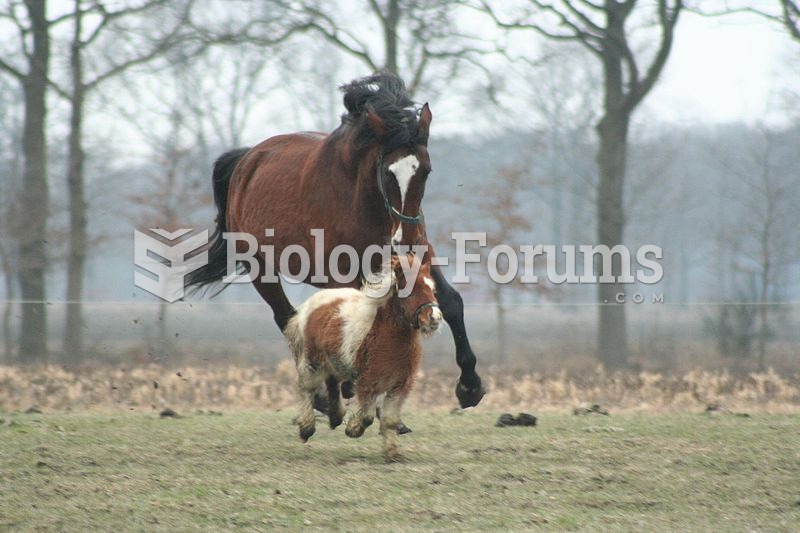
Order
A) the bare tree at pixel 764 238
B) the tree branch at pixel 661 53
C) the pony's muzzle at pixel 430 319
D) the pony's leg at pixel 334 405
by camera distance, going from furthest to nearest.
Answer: the tree branch at pixel 661 53, the bare tree at pixel 764 238, the pony's leg at pixel 334 405, the pony's muzzle at pixel 430 319

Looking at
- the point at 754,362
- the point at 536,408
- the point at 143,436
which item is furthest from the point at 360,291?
the point at 754,362

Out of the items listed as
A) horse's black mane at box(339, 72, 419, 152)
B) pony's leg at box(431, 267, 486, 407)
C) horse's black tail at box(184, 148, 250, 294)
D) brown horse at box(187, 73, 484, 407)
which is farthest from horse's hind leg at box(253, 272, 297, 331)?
pony's leg at box(431, 267, 486, 407)

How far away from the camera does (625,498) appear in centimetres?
551

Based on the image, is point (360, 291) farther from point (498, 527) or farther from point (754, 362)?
point (754, 362)

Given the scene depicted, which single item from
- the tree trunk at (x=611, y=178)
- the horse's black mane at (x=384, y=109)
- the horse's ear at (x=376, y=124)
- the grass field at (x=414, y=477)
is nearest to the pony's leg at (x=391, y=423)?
the grass field at (x=414, y=477)

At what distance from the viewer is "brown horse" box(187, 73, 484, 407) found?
22.8 feet

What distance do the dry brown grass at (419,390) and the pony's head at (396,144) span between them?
4790 mm

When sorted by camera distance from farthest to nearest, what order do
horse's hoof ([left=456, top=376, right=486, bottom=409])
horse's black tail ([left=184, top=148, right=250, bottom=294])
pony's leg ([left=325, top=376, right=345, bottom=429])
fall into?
horse's black tail ([left=184, top=148, right=250, bottom=294]) → pony's leg ([left=325, top=376, right=345, bottom=429]) → horse's hoof ([left=456, top=376, right=486, bottom=409])

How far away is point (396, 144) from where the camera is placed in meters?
7.04

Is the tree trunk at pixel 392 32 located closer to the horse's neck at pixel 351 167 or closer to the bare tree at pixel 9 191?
the bare tree at pixel 9 191

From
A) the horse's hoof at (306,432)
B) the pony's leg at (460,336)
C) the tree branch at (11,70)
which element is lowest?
the horse's hoof at (306,432)

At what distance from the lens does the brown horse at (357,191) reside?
6.95 m

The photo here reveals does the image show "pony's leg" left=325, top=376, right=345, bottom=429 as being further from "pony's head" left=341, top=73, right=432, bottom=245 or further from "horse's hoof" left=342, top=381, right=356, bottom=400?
"pony's head" left=341, top=73, right=432, bottom=245

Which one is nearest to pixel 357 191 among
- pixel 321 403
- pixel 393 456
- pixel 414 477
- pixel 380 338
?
pixel 380 338
